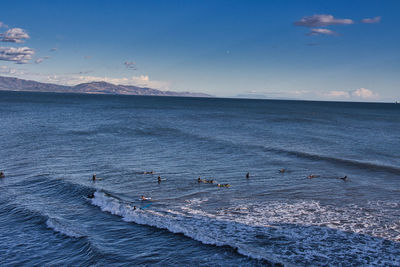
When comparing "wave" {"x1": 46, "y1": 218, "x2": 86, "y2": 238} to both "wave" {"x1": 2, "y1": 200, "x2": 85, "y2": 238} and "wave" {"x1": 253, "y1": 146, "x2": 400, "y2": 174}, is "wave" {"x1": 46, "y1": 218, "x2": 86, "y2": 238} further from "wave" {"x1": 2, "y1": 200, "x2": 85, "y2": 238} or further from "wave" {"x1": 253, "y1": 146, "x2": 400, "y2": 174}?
"wave" {"x1": 253, "y1": 146, "x2": 400, "y2": 174}

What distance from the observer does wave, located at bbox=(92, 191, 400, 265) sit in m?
20.3

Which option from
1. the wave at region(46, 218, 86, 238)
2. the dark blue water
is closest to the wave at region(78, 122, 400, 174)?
the dark blue water

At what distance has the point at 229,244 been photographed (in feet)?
70.9

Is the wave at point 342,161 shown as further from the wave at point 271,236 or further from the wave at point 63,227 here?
the wave at point 63,227

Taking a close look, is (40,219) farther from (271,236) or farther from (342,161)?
(342,161)

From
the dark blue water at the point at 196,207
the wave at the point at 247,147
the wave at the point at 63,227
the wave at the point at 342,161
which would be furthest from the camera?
the wave at the point at 247,147

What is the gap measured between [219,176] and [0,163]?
30.6 meters

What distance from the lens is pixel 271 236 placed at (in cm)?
2325

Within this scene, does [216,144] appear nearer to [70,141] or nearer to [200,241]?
[70,141]

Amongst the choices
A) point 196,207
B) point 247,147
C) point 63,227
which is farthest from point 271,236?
point 247,147

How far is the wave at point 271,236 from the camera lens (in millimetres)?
20344

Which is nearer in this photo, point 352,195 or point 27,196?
point 27,196

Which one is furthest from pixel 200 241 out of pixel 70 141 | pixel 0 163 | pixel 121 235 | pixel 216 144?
pixel 70 141

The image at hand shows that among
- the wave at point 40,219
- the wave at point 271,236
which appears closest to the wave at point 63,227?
the wave at point 40,219
